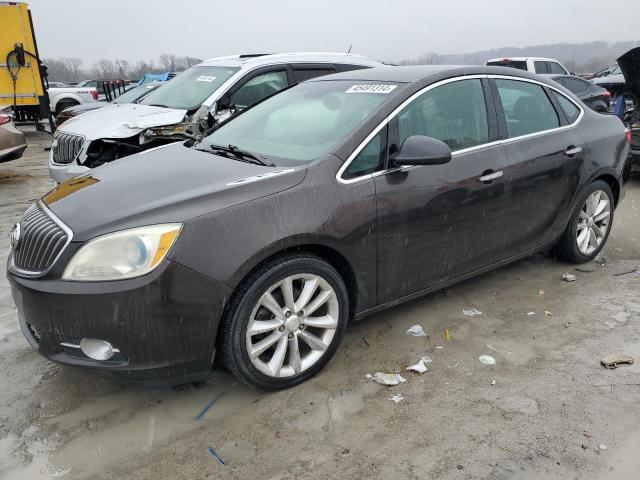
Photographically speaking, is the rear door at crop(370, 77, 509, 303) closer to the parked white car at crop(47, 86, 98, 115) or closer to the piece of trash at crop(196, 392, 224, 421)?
the piece of trash at crop(196, 392, 224, 421)

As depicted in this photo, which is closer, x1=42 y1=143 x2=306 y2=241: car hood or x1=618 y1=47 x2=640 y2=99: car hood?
x1=42 y1=143 x2=306 y2=241: car hood

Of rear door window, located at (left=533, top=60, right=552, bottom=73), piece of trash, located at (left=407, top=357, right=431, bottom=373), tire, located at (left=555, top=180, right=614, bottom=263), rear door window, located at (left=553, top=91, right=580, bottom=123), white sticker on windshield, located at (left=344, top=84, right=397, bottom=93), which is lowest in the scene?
piece of trash, located at (left=407, top=357, right=431, bottom=373)

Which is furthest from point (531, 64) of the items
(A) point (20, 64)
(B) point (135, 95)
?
(A) point (20, 64)

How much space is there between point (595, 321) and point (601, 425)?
4.13ft

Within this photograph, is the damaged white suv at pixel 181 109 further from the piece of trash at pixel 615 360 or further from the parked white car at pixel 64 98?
the parked white car at pixel 64 98

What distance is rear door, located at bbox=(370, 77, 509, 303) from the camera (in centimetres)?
313

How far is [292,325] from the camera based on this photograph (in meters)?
2.83

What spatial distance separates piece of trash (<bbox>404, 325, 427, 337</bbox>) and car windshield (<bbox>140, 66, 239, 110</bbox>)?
4.11 metres

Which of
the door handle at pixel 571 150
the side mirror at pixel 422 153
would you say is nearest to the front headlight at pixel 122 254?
the side mirror at pixel 422 153

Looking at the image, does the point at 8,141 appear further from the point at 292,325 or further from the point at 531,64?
the point at 531,64

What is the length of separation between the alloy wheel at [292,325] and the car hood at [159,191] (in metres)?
0.51

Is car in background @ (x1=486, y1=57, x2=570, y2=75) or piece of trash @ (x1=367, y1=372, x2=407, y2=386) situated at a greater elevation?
car in background @ (x1=486, y1=57, x2=570, y2=75)

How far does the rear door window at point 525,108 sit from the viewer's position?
3.84 metres

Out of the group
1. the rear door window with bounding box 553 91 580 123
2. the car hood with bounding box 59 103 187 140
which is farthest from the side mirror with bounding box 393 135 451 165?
the car hood with bounding box 59 103 187 140
